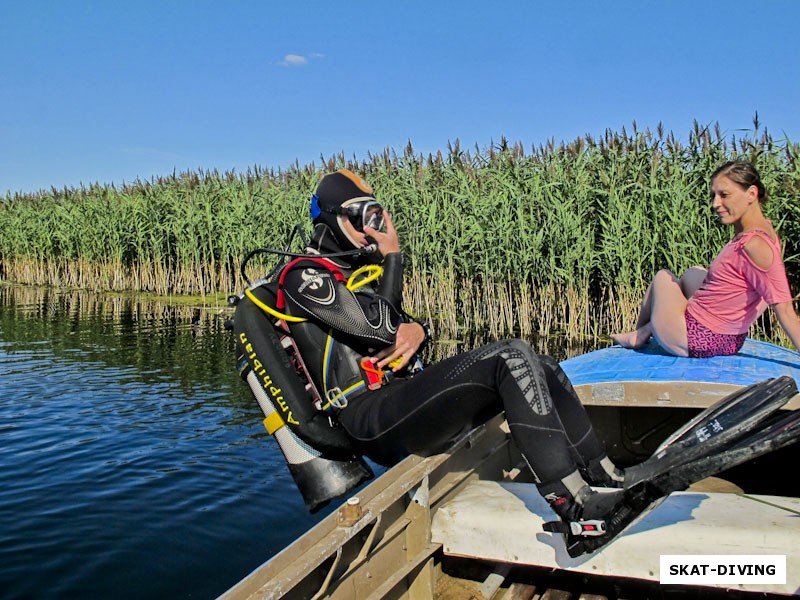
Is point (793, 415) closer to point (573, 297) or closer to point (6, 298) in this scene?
point (573, 297)

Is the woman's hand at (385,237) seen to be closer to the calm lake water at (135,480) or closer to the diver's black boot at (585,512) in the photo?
the diver's black boot at (585,512)

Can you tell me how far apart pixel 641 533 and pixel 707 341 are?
6.35 ft

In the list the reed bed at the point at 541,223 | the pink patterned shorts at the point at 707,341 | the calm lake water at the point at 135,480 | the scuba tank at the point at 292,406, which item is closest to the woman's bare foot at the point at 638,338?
the pink patterned shorts at the point at 707,341

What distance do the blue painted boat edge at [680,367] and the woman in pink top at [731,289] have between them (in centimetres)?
13

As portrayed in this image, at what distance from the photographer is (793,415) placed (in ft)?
8.08

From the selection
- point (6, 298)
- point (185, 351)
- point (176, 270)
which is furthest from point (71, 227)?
point (185, 351)

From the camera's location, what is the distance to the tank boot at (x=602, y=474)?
2.76 meters

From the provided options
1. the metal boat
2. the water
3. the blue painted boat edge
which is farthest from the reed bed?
the metal boat

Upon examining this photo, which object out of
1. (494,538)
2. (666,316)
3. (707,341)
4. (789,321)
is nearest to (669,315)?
(666,316)

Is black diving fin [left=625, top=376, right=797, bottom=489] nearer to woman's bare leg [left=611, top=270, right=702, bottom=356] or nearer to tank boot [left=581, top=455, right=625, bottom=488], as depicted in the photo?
tank boot [left=581, top=455, right=625, bottom=488]

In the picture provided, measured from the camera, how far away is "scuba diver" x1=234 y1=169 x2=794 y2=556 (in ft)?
7.83

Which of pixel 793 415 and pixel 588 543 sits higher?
pixel 793 415

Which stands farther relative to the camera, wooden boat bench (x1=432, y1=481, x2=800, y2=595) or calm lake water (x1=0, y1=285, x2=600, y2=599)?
calm lake water (x1=0, y1=285, x2=600, y2=599)

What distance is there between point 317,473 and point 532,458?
0.89 m
